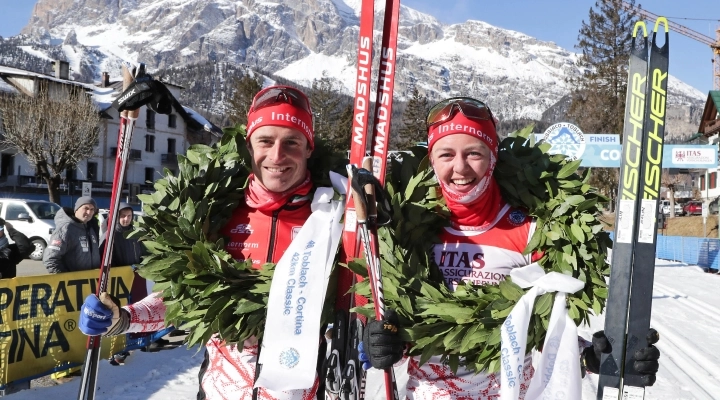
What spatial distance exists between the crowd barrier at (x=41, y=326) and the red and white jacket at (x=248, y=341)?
11.0 ft

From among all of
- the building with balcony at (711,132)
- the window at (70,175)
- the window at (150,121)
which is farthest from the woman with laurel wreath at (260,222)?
the window at (150,121)

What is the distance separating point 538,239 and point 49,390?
517 cm

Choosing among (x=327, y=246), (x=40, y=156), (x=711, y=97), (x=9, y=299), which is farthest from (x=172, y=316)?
(x=711, y=97)

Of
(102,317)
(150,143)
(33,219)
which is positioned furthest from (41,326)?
(150,143)

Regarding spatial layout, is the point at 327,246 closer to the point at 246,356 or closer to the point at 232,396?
the point at 246,356

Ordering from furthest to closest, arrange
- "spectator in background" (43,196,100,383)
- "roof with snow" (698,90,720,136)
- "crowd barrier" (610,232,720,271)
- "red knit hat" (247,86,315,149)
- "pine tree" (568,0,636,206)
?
1. "roof with snow" (698,90,720,136)
2. "pine tree" (568,0,636,206)
3. "crowd barrier" (610,232,720,271)
4. "spectator in background" (43,196,100,383)
5. "red knit hat" (247,86,315,149)

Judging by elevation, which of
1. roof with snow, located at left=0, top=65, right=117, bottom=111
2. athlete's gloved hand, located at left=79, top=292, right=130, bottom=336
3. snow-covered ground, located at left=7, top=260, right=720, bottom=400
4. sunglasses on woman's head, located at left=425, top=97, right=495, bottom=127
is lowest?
snow-covered ground, located at left=7, top=260, right=720, bottom=400

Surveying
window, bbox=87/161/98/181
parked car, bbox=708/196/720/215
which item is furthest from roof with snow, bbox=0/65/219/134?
parked car, bbox=708/196/720/215

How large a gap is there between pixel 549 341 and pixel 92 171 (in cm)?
4575

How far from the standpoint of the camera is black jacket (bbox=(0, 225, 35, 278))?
20.7 ft

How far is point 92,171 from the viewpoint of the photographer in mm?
43531

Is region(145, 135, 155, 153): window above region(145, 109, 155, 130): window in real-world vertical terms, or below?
below

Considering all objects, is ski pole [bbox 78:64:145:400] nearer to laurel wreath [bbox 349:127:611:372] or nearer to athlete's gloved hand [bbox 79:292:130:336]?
athlete's gloved hand [bbox 79:292:130:336]

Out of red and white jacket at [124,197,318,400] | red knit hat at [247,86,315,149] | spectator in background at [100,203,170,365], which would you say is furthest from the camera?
spectator in background at [100,203,170,365]
